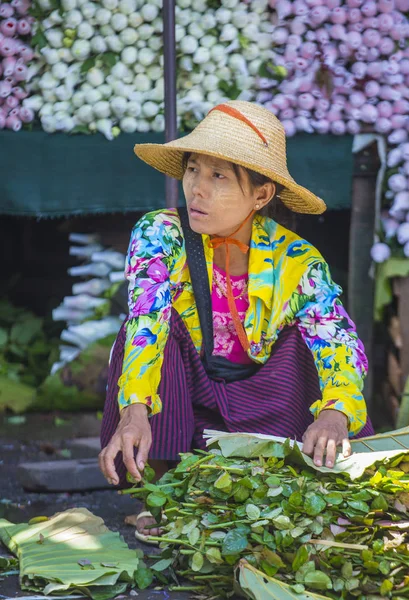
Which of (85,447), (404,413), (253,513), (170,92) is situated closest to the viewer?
(253,513)

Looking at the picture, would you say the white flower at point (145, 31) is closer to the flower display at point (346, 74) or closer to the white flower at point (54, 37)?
the white flower at point (54, 37)

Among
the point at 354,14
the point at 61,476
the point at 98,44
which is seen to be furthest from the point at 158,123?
the point at 61,476

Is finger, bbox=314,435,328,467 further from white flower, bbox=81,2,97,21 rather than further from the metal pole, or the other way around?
white flower, bbox=81,2,97,21

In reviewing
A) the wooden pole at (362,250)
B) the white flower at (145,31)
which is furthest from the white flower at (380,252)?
the white flower at (145,31)

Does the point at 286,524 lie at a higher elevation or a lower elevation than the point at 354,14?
lower

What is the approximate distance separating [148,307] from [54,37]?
5.36ft

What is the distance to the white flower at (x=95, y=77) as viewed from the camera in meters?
3.63

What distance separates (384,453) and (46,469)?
4.34 ft

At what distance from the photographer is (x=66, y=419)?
3.88 meters

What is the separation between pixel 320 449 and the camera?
7.03 ft

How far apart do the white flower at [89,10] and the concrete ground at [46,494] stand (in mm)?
1569

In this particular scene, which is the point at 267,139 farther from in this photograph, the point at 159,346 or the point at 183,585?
the point at 183,585

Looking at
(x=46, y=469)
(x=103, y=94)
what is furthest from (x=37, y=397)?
(x=103, y=94)

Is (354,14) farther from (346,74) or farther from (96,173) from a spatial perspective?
(96,173)
